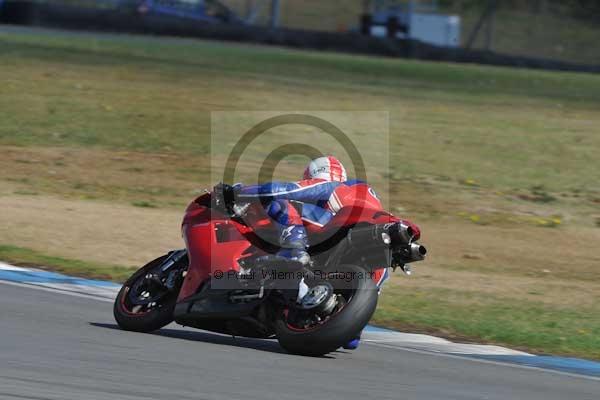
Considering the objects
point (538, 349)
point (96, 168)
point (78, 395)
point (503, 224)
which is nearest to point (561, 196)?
point (503, 224)

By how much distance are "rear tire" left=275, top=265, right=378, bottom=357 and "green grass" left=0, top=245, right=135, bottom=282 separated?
139 inches

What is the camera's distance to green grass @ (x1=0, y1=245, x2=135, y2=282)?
10336mm

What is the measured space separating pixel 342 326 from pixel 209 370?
787 millimetres

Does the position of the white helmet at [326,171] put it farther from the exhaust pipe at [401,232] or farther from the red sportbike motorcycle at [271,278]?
the exhaust pipe at [401,232]

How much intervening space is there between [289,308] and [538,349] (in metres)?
2.26

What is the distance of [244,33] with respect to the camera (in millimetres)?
35656

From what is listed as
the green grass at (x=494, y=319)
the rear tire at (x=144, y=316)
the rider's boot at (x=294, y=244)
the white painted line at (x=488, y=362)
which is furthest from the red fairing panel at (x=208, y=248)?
the green grass at (x=494, y=319)

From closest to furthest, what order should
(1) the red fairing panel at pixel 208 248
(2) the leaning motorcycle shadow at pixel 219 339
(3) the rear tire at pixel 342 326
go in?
(3) the rear tire at pixel 342 326 → (1) the red fairing panel at pixel 208 248 → (2) the leaning motorcycle shadow at pixel 219 339

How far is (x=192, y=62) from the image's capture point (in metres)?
27.9

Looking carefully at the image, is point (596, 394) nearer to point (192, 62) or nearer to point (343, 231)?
point (343, 231)

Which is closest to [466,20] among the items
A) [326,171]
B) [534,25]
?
[534,25]

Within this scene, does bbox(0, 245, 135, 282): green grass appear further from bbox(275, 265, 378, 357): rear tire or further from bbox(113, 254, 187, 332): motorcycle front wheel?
bbox(275, 265, 378, 357): rear tire

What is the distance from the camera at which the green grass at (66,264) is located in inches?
407

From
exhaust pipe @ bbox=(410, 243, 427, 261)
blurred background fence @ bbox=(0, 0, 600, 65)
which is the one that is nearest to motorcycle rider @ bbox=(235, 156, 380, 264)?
exhaust pipe @ bbox=(410, 243, 427, 261)
